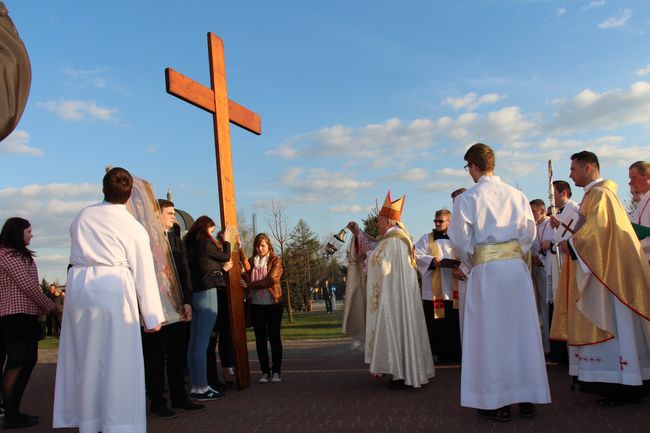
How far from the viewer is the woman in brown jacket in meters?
8.27

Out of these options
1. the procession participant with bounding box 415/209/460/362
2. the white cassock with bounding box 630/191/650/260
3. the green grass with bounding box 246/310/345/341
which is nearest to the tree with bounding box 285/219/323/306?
the green grass with bounding box 246/310/345/341

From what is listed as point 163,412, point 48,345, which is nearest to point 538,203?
point 163,412

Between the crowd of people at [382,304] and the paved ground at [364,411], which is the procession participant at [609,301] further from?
the paved ground at [364,411]

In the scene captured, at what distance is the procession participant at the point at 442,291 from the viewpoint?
31.7 ft

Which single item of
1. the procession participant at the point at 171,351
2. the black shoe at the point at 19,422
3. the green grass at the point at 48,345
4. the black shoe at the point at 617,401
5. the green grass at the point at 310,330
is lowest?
the black shoe at the point at 617,401

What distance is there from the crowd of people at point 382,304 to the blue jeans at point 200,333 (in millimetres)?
16

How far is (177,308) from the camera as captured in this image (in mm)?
6008

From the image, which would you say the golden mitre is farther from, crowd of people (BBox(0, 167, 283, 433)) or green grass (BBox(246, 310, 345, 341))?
green grass (BBox(246, 310, 345, 341))

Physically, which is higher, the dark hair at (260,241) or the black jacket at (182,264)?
the dark hair at (260,241)

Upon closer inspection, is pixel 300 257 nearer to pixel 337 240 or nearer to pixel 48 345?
pixel 48 345

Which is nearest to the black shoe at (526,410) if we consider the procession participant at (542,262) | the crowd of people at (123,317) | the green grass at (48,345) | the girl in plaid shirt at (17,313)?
the crowd of people at (123,317)

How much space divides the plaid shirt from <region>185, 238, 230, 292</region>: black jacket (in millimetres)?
1605

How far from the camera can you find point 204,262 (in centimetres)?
724

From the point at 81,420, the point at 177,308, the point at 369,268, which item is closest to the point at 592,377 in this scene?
the point at 369,268
